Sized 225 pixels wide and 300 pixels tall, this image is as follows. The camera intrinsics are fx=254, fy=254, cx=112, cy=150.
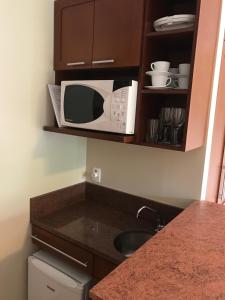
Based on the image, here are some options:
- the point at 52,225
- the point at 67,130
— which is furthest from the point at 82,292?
the point at 67,130

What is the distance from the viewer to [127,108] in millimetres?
1304

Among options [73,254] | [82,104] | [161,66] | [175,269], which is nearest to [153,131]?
[161,66]

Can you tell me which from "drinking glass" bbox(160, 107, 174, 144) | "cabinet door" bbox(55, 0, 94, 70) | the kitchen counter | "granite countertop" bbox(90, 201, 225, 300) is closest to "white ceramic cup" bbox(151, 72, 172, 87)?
"drinking glass" bbox(160, 107, 174, 144)

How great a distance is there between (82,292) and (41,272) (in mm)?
334

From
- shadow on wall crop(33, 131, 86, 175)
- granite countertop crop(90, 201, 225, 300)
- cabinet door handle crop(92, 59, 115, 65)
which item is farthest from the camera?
shadow on wall crop(33, 131, 86, 175)

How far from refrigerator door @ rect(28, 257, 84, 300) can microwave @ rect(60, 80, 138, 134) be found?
2.93ft

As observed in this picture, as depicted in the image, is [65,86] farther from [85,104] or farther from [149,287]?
[149,287]

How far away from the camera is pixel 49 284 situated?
5.07ft

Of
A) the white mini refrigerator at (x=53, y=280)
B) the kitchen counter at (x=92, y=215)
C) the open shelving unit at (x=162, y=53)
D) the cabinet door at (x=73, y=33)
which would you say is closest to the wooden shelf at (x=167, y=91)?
the open shelving unit at (x=162, y=53)

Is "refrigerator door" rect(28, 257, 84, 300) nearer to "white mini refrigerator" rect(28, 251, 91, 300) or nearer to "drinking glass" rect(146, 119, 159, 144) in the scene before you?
"white mini refrigerator" rect(28, 251, 91, 300)

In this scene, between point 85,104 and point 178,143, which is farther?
point 85,104

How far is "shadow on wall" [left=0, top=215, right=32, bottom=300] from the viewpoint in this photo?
5.26 ft

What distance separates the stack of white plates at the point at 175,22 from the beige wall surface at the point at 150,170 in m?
0.71

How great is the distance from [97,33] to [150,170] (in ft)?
3.08
